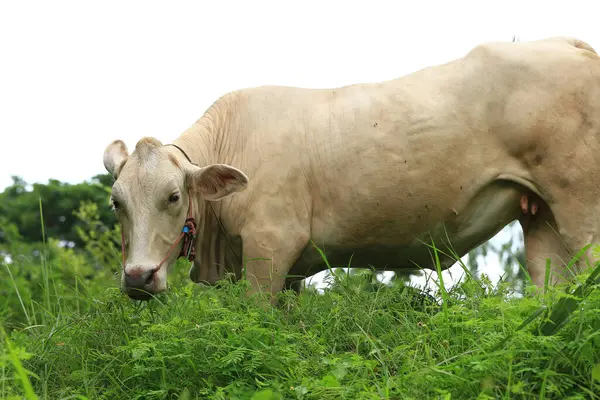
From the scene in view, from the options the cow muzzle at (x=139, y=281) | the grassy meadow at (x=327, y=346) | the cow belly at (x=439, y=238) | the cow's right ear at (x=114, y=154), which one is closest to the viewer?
the grassy meadow at (x=327, y=346)

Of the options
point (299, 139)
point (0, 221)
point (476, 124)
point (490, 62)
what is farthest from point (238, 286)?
point (0, 221)

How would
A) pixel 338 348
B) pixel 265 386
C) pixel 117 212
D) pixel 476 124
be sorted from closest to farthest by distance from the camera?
pixel 265 386
pixel 338 348
pixel 117 212
pixel 476 124

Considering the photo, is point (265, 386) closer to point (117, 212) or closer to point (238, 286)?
point (238, 286)

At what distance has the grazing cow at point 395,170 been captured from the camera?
6465 mm

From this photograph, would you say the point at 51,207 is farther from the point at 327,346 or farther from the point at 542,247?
the point at 327,346

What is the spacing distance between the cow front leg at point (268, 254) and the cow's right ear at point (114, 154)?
1290 millimetres

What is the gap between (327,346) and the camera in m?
5.31

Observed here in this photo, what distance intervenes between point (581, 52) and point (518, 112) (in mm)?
849

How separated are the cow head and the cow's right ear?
42cm

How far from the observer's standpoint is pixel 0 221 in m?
15.2

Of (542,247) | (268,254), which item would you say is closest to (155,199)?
(268,254)

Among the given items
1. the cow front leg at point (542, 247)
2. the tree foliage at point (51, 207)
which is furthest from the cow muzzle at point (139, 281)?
the tree foliage at point (51, 207)

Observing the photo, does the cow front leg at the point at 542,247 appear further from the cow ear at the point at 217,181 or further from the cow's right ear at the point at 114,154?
the cow's right ear at the point at 114,154

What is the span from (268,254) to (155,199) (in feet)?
3.16
